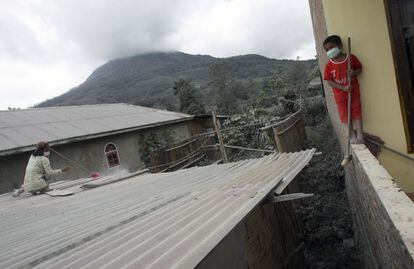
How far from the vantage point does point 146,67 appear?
102m

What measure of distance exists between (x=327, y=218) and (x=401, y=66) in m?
4.21

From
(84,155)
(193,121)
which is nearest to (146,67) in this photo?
(193,121)

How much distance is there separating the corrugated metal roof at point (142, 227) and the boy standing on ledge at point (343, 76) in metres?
0.97

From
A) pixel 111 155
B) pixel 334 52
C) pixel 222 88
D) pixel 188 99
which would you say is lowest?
pixel 111 155

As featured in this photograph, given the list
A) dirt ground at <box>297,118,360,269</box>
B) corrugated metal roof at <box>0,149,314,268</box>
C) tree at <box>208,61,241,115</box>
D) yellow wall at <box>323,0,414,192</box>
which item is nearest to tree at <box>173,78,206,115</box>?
tree at <box>208,61,241,115</box>

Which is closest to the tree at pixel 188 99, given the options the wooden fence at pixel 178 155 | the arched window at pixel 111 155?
the arched window at pixel 111 155

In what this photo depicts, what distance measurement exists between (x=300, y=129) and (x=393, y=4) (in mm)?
7326

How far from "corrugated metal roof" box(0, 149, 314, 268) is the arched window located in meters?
12.6

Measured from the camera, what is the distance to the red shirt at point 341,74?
447 cm

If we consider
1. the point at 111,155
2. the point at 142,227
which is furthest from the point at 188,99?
the point at 142,227

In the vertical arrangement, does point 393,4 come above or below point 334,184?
above

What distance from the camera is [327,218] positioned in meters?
7.73

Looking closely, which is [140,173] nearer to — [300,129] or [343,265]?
[343,265]

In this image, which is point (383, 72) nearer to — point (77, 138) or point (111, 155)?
point (77, 138)
